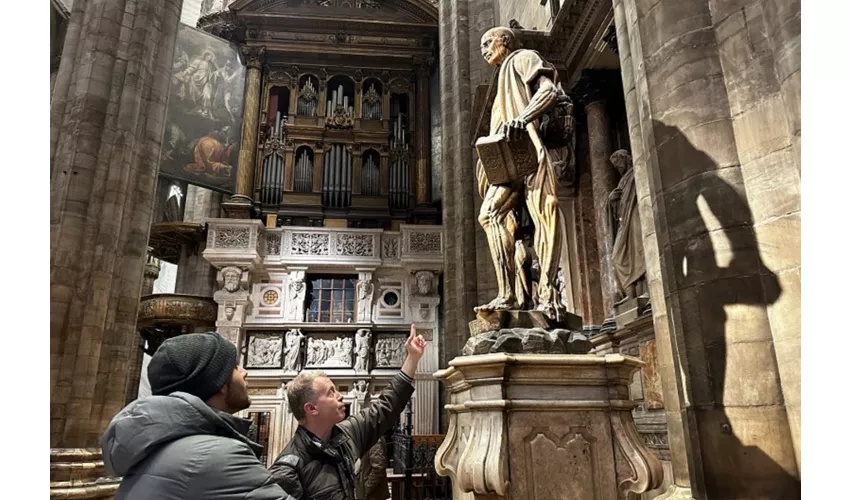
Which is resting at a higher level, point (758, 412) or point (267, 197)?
point (267, 197)

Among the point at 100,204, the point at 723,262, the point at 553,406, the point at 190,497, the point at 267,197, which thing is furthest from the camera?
the point at 267,197

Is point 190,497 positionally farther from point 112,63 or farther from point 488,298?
point 488,298

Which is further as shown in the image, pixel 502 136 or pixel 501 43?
pixel 501 43

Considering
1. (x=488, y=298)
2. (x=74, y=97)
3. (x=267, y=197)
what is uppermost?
(x=267, y=197)

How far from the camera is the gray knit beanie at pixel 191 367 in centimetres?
134

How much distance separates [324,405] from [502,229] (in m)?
1.82

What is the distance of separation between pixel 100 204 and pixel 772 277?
19.8ft

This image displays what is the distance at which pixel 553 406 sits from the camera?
8.60 ft

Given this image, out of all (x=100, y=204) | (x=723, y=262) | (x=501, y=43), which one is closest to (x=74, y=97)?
(x=100, y=204)

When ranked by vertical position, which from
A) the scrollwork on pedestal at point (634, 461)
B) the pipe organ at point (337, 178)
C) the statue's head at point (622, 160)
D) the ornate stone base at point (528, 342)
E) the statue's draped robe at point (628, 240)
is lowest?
the scrollwork on pedestal at point (634, 461)

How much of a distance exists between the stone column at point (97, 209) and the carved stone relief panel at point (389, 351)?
23.4 ft

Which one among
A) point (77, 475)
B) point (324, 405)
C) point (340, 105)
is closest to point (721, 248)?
point (324, 405)

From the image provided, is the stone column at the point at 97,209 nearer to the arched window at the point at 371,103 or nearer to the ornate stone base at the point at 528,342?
the ornate stone base at the point at 528,342

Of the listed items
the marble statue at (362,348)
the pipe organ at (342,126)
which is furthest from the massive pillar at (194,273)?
the marble statue at (362,348)
